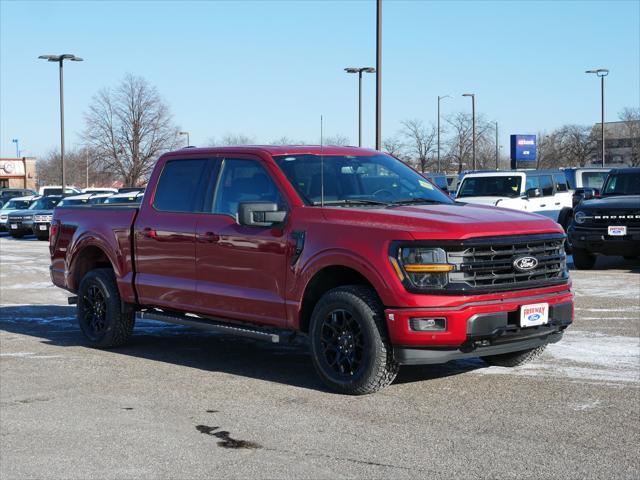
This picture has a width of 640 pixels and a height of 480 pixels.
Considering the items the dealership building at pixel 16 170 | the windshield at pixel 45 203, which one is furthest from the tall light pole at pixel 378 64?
the dealership building at pixel 16 170

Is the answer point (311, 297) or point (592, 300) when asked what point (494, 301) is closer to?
point (311, 297)

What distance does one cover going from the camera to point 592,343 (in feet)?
29.7

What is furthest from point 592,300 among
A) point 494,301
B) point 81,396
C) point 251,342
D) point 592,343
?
point 81,396

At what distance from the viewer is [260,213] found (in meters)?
7.46

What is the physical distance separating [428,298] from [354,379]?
2.85 feet

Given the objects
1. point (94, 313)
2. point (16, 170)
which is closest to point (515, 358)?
point (94, 313)

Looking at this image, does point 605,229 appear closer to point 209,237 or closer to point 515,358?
point 515,358

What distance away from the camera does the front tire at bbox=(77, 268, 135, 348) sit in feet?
30.4

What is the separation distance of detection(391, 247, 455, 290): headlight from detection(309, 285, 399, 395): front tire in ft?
1.19

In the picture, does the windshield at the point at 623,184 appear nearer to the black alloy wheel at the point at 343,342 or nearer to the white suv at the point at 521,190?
the white suv at the point at 521,190

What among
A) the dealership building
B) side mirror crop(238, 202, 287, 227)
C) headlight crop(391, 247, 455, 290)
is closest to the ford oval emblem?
headlight crop(391, 247, 455, 290)

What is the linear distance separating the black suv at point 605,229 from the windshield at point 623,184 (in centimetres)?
110

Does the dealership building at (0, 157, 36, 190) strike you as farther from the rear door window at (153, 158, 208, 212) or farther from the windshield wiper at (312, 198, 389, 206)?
the windshield wiper at (312, 198, 389, 206)

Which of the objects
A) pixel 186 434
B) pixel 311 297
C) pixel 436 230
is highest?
pixel 436 230
